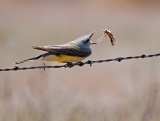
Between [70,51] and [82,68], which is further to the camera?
[82,68]

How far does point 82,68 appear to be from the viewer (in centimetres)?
1670

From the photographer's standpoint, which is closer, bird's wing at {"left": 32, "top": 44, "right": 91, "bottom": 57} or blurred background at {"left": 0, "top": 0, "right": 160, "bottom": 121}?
bird's wing at {"left": 32, "top": 44, "right": 91, "bottom": 57}

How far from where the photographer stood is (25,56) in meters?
16.7

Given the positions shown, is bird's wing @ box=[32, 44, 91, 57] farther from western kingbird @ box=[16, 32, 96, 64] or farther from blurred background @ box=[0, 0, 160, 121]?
blurred background @ box=[0, 0, 160, 121]

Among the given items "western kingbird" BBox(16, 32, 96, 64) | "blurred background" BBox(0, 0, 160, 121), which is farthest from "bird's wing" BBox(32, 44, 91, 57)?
"blurred background" BBox(0, 0, 160, 121)

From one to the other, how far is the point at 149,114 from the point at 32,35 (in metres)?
12.9

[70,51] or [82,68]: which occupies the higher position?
[70,51]

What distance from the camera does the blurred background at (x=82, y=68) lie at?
8.48 metres

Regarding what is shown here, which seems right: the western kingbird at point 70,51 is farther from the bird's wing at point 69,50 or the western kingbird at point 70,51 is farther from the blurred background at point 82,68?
the blurred background at point 82,68

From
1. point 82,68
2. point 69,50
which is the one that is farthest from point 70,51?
point 82,68

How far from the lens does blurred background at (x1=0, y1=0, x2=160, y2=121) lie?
27.8 ft

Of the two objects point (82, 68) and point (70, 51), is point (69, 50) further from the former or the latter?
point (82, 68)

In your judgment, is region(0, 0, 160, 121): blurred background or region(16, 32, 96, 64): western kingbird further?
Result: region(0, 0, 160, 121): blurred background

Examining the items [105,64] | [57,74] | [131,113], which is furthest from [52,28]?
[131,113]
